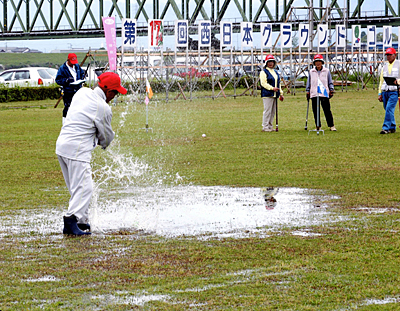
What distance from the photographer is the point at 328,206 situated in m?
8.26

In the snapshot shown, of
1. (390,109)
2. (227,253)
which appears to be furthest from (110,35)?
(227,253)

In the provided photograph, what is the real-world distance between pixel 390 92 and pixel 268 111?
9.52 ft

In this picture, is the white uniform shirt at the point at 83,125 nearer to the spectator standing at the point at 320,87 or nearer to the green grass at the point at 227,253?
the green grass at the point at 227,253

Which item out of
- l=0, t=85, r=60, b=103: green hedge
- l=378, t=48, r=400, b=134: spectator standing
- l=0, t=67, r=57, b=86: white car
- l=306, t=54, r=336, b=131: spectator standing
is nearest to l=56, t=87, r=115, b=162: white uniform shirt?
l=378, t=48, r=400, b=134: spectator standing

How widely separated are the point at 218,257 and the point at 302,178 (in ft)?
14.7

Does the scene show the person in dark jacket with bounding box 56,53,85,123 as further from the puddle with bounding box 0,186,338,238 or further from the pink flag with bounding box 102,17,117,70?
the pink flag with bounding box 102,17,117,70

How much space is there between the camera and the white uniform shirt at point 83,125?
22.9 feet

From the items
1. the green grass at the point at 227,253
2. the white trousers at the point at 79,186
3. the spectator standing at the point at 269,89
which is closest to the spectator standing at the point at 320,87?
the spectator standing at the point at 269,89

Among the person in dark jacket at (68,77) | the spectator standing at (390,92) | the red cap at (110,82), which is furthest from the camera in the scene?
the spectator standing at (390,92)

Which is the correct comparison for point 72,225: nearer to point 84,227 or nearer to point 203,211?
point 84,227

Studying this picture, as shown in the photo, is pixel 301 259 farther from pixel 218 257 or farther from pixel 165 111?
pixel 165 111

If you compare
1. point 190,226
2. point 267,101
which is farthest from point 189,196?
point 267,101

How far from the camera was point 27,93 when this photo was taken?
35.9 m

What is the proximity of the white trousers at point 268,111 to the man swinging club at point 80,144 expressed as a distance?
1027 centimetres
